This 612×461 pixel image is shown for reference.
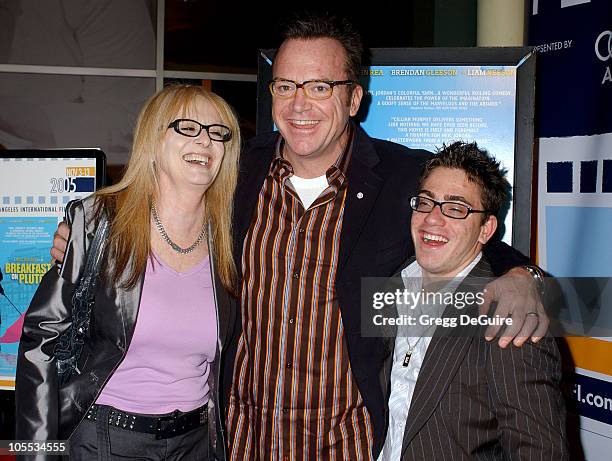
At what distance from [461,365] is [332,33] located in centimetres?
118

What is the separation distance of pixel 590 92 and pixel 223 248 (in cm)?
195

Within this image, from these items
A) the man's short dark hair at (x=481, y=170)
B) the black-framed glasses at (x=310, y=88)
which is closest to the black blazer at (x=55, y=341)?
the black-framed glasses at (x=310, y=88)

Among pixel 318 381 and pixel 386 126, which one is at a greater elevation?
pixel 386 126

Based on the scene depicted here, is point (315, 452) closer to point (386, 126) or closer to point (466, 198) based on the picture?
point (466, 198)

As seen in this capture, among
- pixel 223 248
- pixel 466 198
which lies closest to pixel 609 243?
pixel 466 198

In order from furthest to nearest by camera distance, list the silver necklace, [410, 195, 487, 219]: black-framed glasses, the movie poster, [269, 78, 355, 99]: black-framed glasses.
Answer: the movie poster → [269, 78, 355, 99]: black-framed glasses → the silver necklace → [410, 195, 487, 219]: black-framed glasses

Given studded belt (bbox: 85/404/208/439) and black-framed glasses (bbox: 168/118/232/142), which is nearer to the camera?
studded belt (bbox: 85/404/208/439)

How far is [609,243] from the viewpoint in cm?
Answer: 293

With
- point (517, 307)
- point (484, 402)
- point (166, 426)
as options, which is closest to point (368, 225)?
point (517, 307)

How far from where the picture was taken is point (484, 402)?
5.53 feet

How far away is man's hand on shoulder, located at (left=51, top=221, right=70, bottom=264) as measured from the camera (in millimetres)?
2022

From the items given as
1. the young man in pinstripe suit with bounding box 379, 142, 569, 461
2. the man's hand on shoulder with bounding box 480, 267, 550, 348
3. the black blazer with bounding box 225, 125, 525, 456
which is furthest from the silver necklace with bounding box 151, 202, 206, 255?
the man's hand on shoulder with bounding box 480, 267, 550, 348

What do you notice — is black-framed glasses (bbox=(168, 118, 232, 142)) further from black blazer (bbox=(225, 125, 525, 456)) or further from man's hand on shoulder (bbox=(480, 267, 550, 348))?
man's hand on shoulder (bbox=(480, 267, 550, 348))

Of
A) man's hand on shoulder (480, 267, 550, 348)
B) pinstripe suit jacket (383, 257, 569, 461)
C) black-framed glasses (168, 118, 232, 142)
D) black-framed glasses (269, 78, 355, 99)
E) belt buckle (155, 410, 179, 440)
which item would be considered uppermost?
black-framed glasses (269, 78, 355, 99)
